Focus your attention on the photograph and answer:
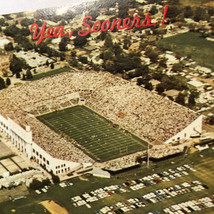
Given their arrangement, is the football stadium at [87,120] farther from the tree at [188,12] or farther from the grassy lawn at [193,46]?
the tree at [188,12]

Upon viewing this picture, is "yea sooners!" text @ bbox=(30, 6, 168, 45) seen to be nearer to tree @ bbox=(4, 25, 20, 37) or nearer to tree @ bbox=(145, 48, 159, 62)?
tree @ bbox=(4, 25, 20, 37)

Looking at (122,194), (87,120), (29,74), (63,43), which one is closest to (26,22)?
(63,43)

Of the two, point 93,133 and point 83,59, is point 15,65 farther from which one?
point 93,133

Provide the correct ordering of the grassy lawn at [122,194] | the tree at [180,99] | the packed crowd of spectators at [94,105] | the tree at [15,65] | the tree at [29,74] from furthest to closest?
the tree at [29,74] → the tree at [15,65] → the tree at [180,99] → the packed crowd of spectators at [94,105] → the grassy lawn at [122,194]

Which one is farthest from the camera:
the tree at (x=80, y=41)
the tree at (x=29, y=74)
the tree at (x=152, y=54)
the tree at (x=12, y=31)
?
the tree at (x=152, y=54)

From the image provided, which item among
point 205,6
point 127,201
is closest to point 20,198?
point 127,201

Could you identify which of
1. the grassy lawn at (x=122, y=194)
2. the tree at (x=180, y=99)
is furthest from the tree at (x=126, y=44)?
the grassy lawn at (x=122, y=194)

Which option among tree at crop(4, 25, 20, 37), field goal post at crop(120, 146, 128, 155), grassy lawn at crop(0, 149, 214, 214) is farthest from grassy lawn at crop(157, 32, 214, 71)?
grassy lawn at crop(0, 149, 214, 214)

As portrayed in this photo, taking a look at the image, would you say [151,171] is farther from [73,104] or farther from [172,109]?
[73,104]

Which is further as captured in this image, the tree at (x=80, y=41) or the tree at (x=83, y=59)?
the tree at (x=83, y=59)
